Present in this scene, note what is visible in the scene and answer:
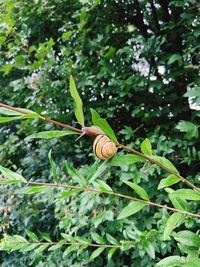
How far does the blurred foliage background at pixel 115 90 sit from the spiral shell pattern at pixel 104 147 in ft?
2.37

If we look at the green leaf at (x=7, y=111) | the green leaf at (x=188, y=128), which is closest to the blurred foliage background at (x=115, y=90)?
the green leaf at (x=188, y=128)

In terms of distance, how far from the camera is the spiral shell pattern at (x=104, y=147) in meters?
0.52

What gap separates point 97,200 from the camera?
3.94 ft

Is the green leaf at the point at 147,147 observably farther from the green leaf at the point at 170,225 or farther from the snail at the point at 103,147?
the green leaf at the point at 170,225

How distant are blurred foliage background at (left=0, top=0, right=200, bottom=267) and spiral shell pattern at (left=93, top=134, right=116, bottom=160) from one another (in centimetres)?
72

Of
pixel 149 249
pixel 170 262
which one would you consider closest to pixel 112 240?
pixel 149 249

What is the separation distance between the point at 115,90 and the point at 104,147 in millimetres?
1001

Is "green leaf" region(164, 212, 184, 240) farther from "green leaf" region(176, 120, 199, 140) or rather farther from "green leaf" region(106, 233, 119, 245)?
"green leaf" region(176, 120, 199, 140)

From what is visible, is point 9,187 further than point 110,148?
Yes

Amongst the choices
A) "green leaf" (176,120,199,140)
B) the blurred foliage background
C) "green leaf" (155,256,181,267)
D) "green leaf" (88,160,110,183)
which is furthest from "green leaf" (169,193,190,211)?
"green leaf" (176,120,199,140)

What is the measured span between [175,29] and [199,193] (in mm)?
1244

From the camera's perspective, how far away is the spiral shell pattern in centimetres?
52

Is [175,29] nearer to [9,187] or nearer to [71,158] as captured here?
[71,158]

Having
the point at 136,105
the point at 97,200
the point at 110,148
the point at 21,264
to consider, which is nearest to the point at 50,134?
the point at 110,148
